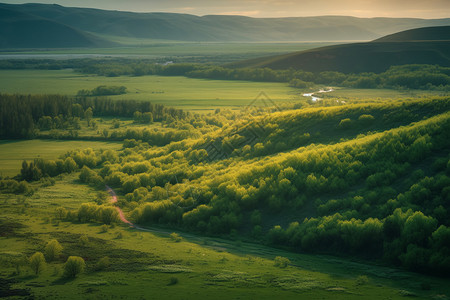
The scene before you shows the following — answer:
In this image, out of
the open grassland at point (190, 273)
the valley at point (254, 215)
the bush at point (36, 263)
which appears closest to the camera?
the open grassland at point (190, 273)

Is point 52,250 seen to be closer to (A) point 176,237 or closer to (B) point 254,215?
(A) point 176,237

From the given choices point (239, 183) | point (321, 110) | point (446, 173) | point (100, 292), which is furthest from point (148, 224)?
point (321, 110)

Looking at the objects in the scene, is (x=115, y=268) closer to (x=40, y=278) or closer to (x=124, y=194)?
(x=40, y=278)

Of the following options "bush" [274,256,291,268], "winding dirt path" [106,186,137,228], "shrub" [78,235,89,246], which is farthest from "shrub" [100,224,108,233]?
"bush" [274,256,291,268]

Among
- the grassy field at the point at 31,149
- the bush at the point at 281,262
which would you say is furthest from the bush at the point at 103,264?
the grassy field at the point at 31,149

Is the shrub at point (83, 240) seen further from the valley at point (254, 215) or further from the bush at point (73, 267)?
the bush at point (73, 267)
